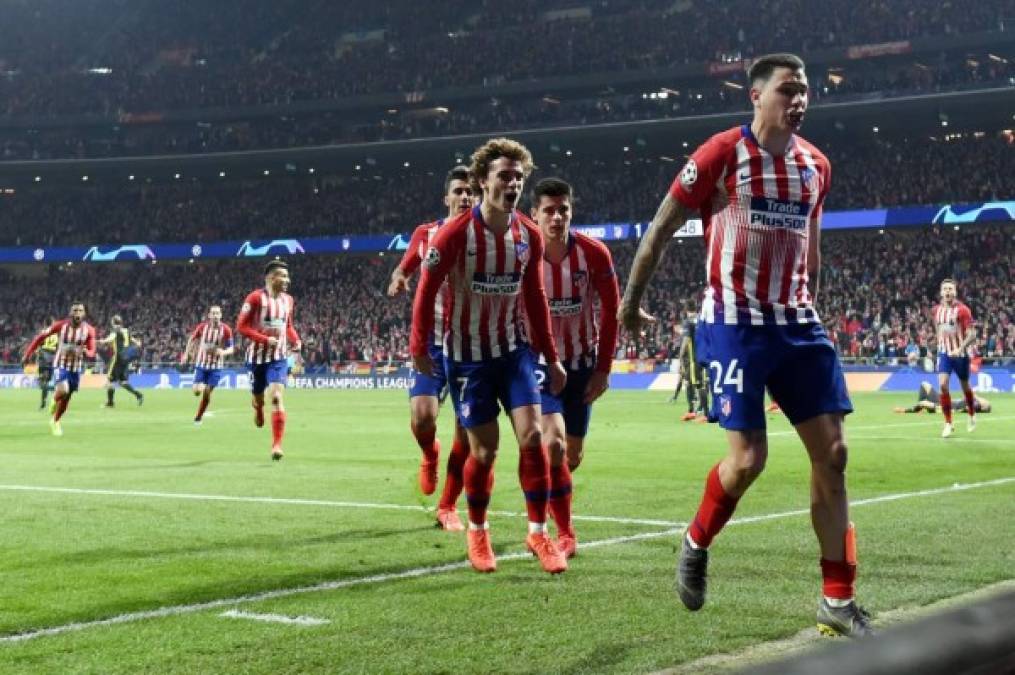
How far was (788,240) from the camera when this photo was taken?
18.1 ft

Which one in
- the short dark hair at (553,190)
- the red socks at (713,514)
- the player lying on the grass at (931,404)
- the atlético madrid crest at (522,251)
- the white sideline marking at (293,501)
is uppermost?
the short dark hair at (553,190)

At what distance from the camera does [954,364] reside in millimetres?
19047

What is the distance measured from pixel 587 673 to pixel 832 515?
1.44 meters

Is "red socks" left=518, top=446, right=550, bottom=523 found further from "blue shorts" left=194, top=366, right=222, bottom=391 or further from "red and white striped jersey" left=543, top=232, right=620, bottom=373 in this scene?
"blue shorts" left=194, top=366, right=222, bottom=391

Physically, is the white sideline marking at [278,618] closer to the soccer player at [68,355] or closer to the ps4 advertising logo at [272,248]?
the soccer player at [68,355]

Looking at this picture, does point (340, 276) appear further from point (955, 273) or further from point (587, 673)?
point (587, 673)

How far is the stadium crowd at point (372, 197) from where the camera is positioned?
5134 cm

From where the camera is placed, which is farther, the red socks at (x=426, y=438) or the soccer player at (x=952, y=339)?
the soccer player at (x=952, y=339)

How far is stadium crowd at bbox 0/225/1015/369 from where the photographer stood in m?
45.5

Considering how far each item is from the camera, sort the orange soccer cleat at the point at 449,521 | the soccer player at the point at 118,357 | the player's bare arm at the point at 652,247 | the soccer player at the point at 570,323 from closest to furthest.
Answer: the player's bare arm at the point at 652,247 → the soccer player at the point at 570,323 → the orange soccer cleat at the point at 449,521 → the soccer player at the point at 118,357

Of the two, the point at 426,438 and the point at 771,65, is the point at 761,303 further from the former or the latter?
the point at 426,438

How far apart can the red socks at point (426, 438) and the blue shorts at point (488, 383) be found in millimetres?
2407

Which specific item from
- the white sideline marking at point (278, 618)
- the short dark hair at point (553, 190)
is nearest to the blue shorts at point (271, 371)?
the short dark hair at point (553, 190)

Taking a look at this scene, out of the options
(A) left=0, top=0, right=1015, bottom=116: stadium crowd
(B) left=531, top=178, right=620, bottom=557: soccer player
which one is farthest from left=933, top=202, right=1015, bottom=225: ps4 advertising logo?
(B) left=531, top=178, right=620, bottom=557: soccer player
